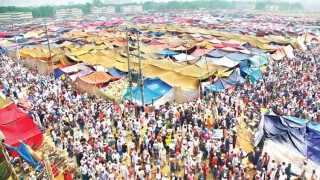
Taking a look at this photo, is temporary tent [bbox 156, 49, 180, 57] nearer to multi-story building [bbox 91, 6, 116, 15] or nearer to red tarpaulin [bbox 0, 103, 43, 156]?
red tarpaulin [bbox 0, 103, 43, 156]

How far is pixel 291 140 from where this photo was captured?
12.6 m

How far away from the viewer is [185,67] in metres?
23.6

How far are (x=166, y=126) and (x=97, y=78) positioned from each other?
30.0 feet

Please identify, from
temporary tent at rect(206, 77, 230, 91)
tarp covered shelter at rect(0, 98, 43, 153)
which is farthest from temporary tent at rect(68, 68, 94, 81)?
temporary tent at rect(206, 77, 230, 91)

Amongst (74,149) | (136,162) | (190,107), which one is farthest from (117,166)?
(190,107)

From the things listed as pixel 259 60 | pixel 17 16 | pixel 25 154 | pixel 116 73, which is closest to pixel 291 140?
pixel 25 154

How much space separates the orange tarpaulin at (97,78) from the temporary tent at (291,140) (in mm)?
12321

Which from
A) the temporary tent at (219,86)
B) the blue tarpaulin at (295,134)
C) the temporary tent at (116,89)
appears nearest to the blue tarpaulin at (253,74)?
the temporary tent at (219,86)

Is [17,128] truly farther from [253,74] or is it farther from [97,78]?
[253,74]

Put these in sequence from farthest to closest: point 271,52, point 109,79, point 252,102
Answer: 1. point 271,52
2. point 109,79
3. point 252,102

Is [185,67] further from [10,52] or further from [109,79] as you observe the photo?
[10,52]

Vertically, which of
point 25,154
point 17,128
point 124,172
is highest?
point 17,128

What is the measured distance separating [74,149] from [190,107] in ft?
23.1

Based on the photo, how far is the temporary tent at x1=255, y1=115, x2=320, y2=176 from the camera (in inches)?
456
